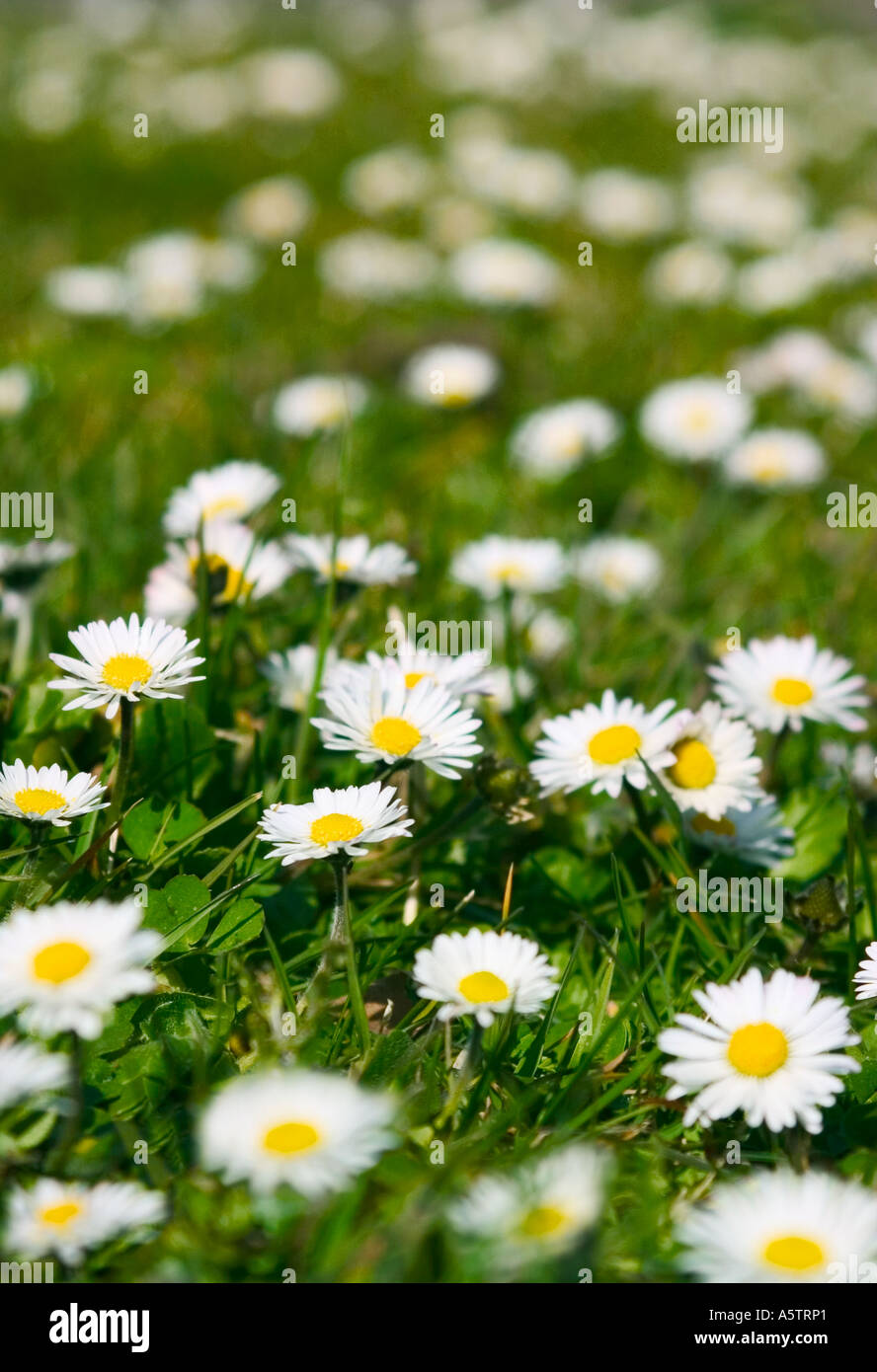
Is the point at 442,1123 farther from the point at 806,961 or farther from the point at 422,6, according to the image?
the point at 422,6

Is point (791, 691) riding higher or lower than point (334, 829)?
higher

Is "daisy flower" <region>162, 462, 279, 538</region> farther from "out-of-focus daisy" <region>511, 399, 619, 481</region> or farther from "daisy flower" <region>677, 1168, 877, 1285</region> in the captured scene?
"daisy flower" <region>677, 1168, 877, 1285</region>

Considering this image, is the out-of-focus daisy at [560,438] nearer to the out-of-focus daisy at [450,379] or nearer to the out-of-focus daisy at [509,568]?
the out-of-focus daisy at [450,379]

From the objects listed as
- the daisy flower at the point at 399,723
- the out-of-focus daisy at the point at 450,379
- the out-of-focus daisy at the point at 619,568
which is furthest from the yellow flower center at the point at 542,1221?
the out-of-focus daisy at the point at 450,379

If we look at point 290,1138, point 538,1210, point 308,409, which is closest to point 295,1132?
point 290,1138

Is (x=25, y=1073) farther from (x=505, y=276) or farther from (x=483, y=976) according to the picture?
(x=505, y=276)

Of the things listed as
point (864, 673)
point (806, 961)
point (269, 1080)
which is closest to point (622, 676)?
point (864, 673)
